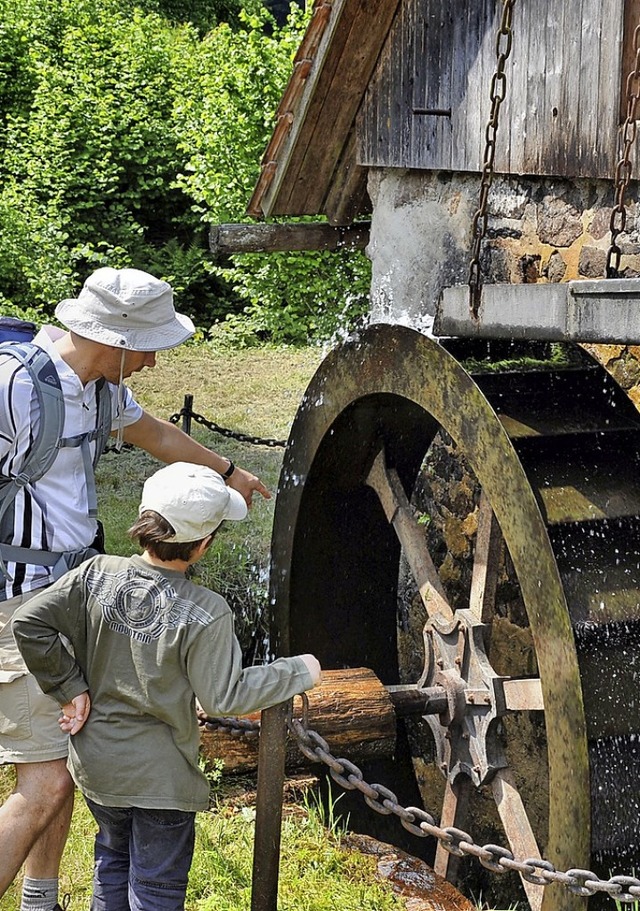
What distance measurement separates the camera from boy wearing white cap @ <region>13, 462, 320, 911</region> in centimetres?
247

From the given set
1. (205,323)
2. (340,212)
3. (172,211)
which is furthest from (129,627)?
(172,211)

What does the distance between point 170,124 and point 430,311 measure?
13.7m

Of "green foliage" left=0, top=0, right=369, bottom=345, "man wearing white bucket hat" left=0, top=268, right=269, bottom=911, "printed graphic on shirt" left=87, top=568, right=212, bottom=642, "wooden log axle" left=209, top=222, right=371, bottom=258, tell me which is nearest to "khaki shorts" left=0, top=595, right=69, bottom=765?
"man wearing white bucket hat" left=0, top=268, right=269, bottom=911

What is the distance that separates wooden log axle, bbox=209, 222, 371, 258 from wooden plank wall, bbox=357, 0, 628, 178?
2.45 ft

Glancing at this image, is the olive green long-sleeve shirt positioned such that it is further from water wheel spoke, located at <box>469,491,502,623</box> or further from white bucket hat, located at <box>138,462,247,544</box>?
water wheel spoke, located at <box>469,491,502,623</box>

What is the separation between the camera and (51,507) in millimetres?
2842

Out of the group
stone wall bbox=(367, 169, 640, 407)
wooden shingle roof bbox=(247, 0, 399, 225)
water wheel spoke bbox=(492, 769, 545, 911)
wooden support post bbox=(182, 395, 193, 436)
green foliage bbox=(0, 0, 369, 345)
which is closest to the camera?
water wheel spoke bbox=(492, 769, 545, 911)

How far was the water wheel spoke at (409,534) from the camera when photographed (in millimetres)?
4246

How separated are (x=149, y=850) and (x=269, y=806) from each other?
1.41 ft

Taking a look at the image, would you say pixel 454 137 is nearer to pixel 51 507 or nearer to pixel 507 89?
pixel 507 89

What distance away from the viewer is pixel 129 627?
2.50m

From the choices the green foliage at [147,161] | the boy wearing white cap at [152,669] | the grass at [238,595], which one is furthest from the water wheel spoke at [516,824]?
the green foliage at [147,161]

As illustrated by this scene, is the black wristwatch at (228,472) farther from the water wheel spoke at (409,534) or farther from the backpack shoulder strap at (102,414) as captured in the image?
the water wheel spoke at (409,534)

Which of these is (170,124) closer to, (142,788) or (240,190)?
(240,190)
